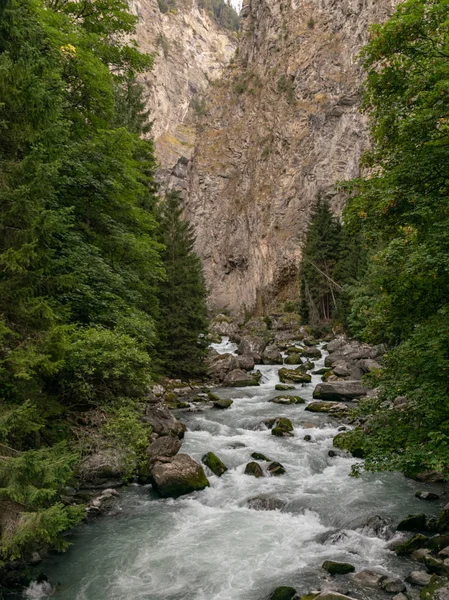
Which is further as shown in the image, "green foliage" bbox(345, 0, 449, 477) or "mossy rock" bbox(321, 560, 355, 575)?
"mossy rock" bbox(321, 560, 355, 575)

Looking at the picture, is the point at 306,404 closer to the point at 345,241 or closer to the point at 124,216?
the point at 124,216

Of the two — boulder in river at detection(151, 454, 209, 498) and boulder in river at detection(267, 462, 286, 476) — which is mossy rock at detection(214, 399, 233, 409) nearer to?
boulder in river at detection(267, 462, 286, 476)

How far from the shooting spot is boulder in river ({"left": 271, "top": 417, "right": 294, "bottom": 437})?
18.0 m

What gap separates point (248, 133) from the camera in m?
86.0

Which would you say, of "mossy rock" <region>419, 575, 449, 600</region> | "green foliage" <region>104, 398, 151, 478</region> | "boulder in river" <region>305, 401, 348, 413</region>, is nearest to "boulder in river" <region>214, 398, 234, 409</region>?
"boulder in river" <region>305, 401, 348, 413</region>

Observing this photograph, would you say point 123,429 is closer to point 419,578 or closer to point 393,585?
point 393,585

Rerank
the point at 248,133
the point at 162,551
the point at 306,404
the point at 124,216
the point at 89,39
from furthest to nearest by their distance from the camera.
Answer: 1. the point at 248,133
2. the point at 306,404
3. the point at 124,216
4. the point at 89,39
5. the point at 162,551

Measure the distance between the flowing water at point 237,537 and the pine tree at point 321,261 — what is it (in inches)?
1307

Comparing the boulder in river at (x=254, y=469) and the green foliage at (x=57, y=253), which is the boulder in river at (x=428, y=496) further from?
the green foliage at (x=57, y=253)

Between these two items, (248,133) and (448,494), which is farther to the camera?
(248,133)

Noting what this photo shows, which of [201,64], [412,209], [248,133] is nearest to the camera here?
[412,209]

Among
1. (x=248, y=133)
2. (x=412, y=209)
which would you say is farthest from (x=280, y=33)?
(x=412, y=209)

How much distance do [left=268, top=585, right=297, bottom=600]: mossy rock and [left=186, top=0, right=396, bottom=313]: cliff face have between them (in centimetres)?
5021

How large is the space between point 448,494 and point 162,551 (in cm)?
795
